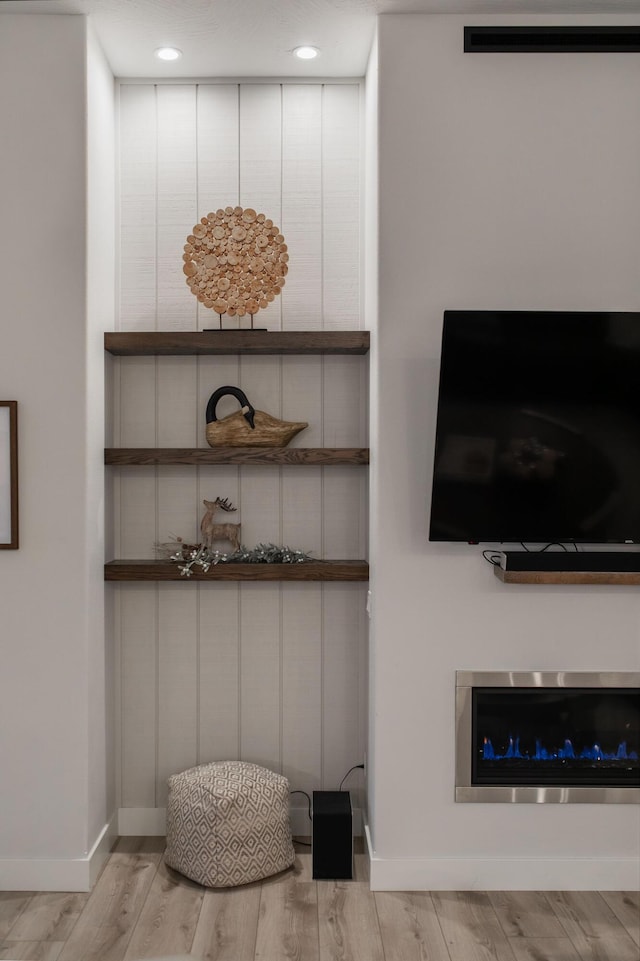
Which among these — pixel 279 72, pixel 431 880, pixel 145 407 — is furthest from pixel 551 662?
pixel 279 72

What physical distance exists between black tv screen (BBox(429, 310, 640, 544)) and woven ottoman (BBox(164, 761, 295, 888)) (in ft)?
4.13

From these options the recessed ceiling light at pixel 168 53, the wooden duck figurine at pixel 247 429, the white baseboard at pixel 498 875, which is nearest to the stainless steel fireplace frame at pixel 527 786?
the white baseboard at pixel 498 875

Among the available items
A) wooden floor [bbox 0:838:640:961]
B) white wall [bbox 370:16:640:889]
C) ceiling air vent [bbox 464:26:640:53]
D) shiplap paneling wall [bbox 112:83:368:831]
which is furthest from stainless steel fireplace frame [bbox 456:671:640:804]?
ceiling air vent [bbox 464:26:640:53]

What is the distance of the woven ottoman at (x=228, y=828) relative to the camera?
9.27 ft

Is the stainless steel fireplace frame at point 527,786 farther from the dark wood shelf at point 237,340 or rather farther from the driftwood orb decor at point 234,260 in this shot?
the driftwood orb decor at point 234,260

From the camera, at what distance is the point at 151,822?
127 inches

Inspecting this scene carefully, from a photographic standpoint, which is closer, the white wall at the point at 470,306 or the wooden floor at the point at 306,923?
the wooden floor at the point at 306,923

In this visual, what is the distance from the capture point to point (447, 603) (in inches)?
111

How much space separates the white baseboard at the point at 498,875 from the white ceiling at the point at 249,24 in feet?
9.46

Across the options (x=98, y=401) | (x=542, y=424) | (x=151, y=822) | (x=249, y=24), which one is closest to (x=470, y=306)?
(x=542, y=424)

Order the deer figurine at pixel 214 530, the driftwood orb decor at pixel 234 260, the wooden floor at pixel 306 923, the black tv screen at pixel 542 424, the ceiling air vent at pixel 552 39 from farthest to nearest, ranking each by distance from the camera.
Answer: the deer figurine at pixel 214 530
the driftwood orb decor at pixel 234 260
the ceiling air vent at pixel 552 39
the black tv screen at pixel 542 424
the wooden floor at pixel 306 923

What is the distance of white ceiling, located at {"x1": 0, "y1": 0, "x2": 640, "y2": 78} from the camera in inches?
105

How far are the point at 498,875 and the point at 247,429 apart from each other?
182 cm

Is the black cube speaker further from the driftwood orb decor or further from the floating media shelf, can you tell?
the driftwood orb decor
